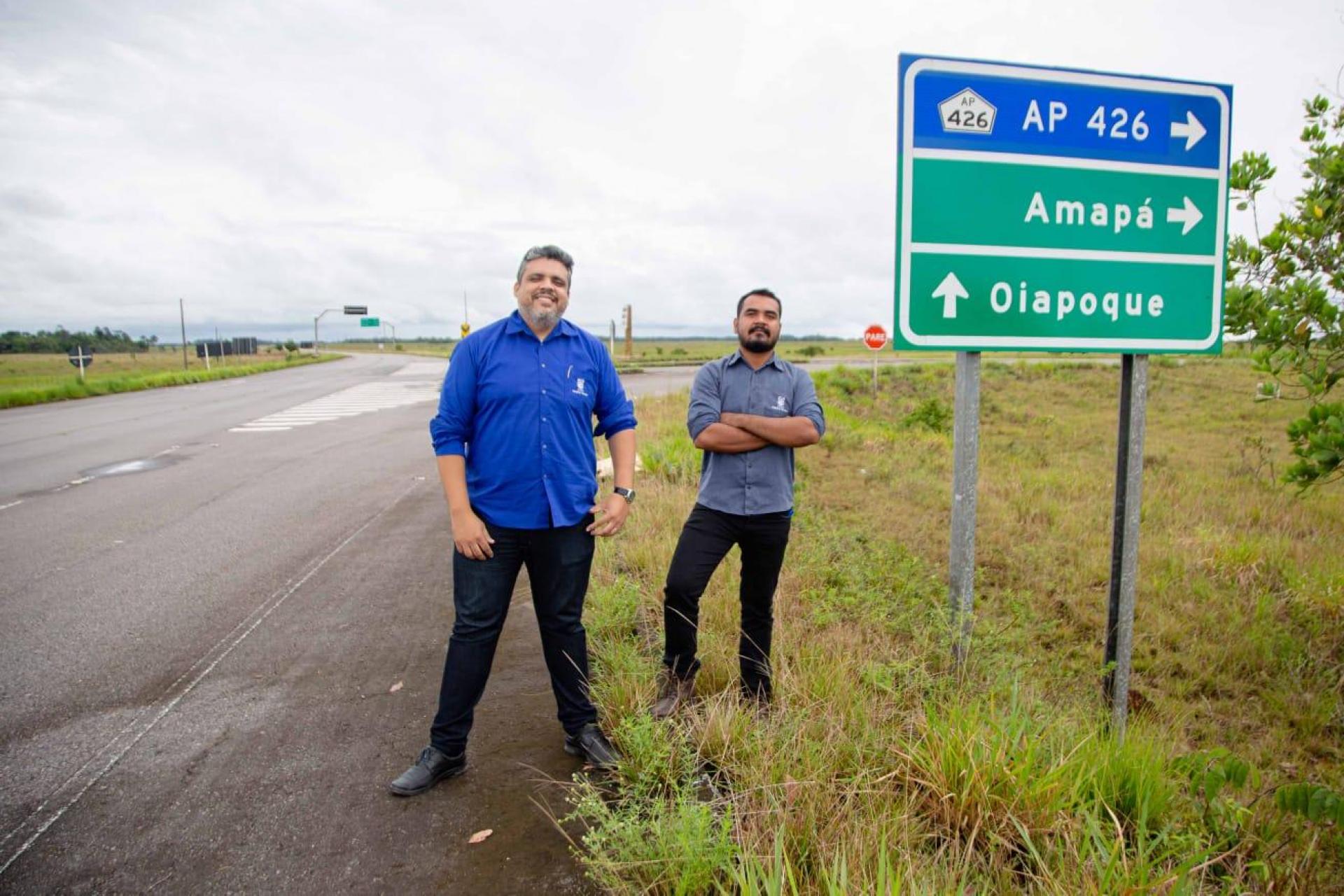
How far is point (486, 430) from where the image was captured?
10.3ft

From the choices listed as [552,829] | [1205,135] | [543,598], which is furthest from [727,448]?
[1205,135]

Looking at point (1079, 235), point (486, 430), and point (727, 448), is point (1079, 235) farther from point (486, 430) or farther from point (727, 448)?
point (486, 430)

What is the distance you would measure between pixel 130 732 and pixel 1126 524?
4.64 metres

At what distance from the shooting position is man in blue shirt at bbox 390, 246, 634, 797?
10.2 feet

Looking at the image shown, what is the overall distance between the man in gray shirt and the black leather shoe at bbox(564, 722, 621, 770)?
1.16 feet

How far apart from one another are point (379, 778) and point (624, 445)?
175 centimetres

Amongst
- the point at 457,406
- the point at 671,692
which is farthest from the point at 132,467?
the point at 671,692

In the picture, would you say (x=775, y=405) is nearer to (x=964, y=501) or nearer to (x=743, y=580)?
(x=743, y=580)

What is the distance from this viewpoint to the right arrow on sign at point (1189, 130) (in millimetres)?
3143

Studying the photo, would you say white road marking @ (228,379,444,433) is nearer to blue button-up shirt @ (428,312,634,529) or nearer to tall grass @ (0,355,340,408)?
tall grass @ (0,355,340,408)

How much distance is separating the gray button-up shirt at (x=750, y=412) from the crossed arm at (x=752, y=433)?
5cm

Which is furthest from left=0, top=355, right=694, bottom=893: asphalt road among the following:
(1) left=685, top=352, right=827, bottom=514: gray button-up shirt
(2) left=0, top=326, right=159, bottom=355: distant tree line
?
(2) left=0, top=326, right=159, bottom=355: distant tree line

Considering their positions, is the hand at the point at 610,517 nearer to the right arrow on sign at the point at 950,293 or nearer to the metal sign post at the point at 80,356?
the right arrow on sign at the point at 950,293

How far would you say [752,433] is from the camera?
3551 millimetres
